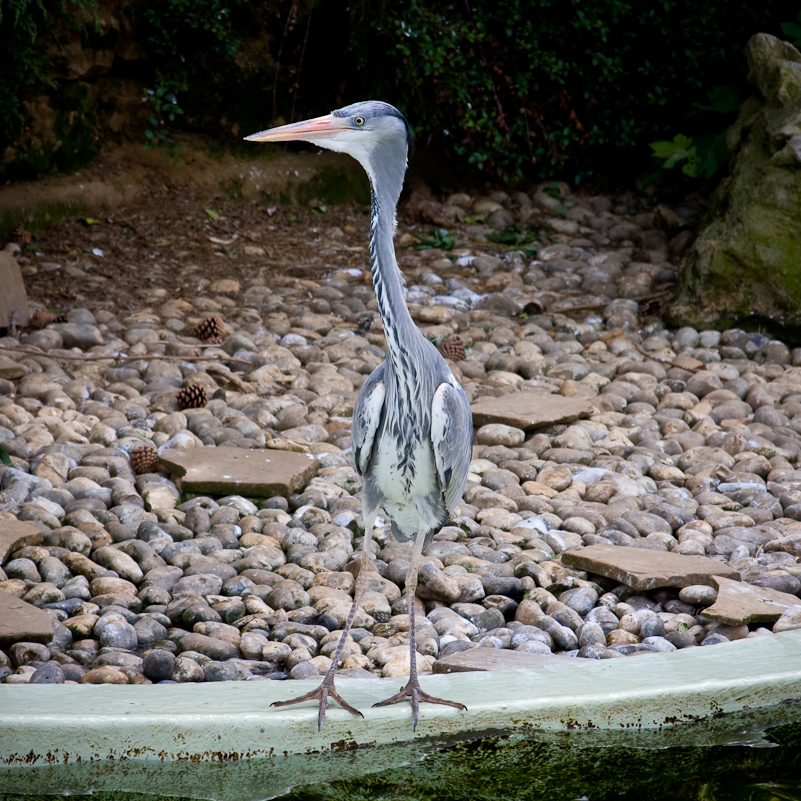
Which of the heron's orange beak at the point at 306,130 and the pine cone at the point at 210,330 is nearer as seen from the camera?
the heron's orange beak at the point at 306,130

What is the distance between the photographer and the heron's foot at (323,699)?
8.11 ft

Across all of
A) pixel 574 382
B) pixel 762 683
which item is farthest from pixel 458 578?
pixel 574 382

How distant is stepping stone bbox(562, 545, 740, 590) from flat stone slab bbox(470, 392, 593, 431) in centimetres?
127

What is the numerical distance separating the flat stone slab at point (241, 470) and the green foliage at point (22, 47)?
290cm

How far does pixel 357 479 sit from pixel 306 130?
1988mm

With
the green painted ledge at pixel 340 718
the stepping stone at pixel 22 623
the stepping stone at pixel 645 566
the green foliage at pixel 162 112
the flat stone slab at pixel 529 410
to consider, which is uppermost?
the green foliage at pixel 162 112

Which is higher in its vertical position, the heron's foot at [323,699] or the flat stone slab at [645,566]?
the heron's foot at [323,699]

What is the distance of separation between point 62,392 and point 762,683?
12.1 feet

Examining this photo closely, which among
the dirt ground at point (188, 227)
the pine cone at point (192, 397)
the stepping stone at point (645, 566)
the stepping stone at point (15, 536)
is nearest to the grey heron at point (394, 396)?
the stepping stone at point (645, 566)

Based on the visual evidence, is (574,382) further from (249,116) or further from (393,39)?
(249,116)

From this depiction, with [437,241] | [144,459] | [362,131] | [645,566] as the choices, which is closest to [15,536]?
[144,459]

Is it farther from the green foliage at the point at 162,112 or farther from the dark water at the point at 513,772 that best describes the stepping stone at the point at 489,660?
the green foliage at the point at 162,112

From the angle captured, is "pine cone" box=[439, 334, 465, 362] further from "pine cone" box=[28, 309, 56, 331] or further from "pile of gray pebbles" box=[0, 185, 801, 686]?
"pine cone" box=[28, 309, 56, 331]

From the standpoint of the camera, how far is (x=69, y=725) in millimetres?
2312
